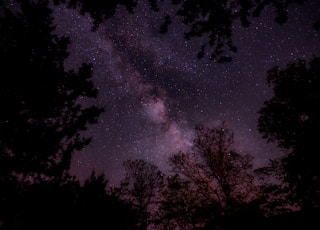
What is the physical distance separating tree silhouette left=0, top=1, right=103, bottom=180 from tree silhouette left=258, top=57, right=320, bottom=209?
1262 centimetres

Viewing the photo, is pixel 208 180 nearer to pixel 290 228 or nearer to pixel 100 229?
pixel 290 228

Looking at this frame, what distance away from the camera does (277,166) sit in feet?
Result: 73.1

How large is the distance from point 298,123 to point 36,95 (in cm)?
1661

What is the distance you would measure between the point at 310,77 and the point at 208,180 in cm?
1303

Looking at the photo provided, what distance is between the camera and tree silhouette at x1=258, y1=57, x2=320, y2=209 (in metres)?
19.8

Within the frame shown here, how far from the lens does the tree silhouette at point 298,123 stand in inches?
780

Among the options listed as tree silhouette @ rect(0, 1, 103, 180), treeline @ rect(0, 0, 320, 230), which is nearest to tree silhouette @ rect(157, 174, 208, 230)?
treeline @ rect(0, 0, 320, 230)

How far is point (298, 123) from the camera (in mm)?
20875

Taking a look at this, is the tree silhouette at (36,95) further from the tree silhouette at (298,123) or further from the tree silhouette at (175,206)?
the tree silhouette at (175,206)

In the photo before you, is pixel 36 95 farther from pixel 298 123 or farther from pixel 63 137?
pixel 298 123

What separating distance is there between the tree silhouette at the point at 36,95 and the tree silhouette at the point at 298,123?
12.6 metres

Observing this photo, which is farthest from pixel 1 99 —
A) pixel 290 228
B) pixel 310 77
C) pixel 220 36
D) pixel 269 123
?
pixel 310 77

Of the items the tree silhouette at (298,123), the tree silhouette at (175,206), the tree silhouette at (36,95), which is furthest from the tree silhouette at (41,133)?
the tree silhouette at (175,206)

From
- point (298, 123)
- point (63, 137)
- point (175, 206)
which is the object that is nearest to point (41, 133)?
point (63, 137)
